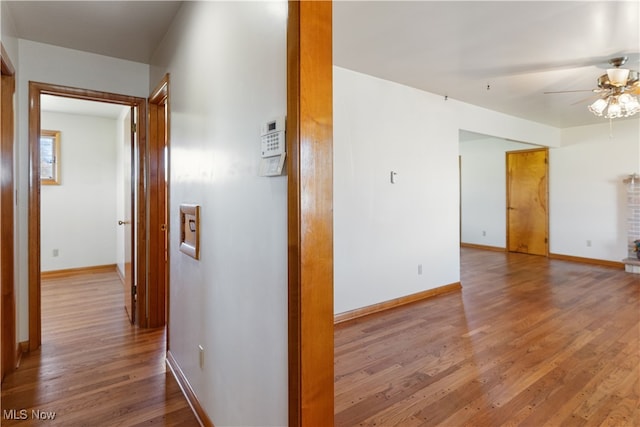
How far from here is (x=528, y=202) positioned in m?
6.91

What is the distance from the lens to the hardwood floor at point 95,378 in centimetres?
190

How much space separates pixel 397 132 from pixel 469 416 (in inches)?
108

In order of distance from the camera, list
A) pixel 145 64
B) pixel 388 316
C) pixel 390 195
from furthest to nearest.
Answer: pixel 390 195
pixel 388 316
pixel 145 64

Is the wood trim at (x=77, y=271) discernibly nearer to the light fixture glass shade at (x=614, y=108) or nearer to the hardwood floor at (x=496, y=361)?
the hardwood floor at (x=496, y=361)

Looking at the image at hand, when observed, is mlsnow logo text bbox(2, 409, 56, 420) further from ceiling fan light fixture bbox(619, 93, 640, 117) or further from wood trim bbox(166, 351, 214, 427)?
ceiling fan light fixture bbox(619, 93, 640, 117)

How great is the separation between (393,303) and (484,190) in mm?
5119

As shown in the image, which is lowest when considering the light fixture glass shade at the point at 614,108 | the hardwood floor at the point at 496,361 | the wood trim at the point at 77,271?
the hardwood floor at the point at 496,361

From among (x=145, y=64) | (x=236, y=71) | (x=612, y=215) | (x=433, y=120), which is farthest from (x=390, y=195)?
(x=612, y=215)

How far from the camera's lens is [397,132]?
3752 millimetres

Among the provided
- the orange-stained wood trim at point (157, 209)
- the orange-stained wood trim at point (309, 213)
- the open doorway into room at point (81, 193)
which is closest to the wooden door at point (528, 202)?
the orange-stained wood trim at point (157, 209)

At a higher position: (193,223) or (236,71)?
(236,71)

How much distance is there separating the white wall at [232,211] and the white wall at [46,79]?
1117 mm

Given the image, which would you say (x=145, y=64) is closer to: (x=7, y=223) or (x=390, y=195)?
(x=7, y=223)

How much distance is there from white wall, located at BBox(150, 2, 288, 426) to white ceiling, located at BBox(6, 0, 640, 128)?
2.18ft
